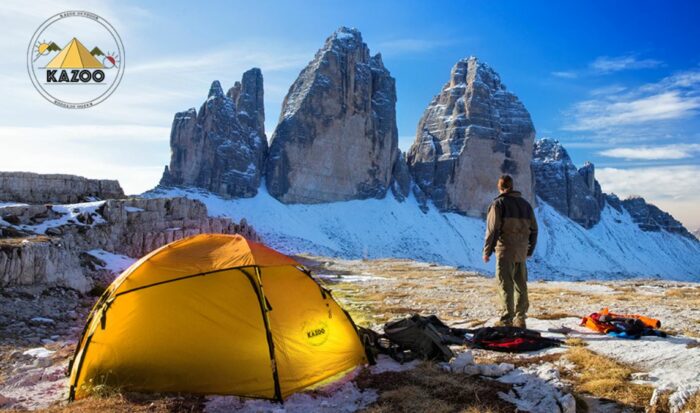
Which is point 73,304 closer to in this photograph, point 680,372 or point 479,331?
point 479,331

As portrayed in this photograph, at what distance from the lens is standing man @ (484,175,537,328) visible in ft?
30.3

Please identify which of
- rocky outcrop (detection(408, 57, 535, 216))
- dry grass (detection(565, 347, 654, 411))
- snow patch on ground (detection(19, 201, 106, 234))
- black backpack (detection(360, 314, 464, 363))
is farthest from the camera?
rocky outcrop (detection(408, 57, 535, 216))

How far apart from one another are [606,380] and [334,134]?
10921 centimetres

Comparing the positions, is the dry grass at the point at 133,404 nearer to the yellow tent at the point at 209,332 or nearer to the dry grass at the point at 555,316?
the yellow tent at the point at 209,332

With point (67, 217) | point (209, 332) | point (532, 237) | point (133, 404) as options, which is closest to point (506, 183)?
point (532, 237)

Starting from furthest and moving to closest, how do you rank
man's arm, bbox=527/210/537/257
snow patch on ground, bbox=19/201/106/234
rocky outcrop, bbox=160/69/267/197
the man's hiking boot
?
rocky outcrop, bbox=160/69/267/197 < snow patch on ground, bbox=19/201/106/234 < man's arm, bbox=527/210/537/257 < the man's hiking boot

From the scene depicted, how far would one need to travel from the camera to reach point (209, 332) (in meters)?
6.61

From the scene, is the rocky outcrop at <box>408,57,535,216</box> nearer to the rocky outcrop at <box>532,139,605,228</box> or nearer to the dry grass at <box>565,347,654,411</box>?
the rocky outcrop at <box>532,139,605,228</box>

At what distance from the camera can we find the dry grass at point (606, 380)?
18.1ft

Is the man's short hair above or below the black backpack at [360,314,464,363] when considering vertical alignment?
above

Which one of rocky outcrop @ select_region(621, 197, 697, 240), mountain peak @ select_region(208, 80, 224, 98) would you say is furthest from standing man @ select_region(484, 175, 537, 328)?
rocky outcrop @ select_region(621, 197, 697, 240)

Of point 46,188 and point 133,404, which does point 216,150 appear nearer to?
point 46,188

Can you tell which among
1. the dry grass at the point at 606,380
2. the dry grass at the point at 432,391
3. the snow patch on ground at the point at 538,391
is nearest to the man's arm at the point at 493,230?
the dry grass at the point at 606,380

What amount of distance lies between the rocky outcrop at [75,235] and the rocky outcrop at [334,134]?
73.6 metres
